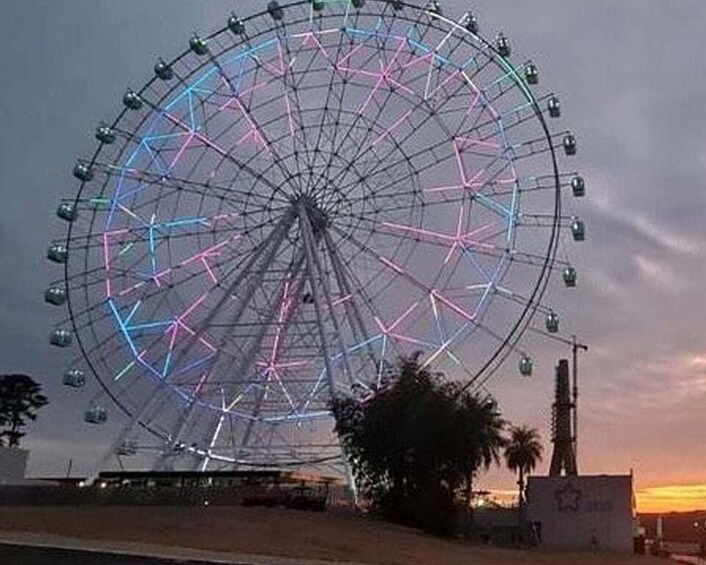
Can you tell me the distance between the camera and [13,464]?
65938mm

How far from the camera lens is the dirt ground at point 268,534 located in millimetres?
32250

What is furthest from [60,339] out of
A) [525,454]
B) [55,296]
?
[525,454]

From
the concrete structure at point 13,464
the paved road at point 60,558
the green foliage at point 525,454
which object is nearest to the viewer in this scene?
the paved road at point 60,558

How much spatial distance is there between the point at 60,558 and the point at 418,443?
29.6m

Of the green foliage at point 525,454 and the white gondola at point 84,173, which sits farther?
the green foliage at point 525,454

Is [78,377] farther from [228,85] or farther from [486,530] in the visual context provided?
[486,530]

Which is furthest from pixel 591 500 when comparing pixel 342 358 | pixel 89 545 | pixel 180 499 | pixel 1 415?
pixel 1 415

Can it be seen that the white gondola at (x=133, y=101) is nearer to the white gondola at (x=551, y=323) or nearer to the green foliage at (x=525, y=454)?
the white gondola at (x=551, y=323)

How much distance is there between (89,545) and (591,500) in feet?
113

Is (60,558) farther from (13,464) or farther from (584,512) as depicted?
(13,464)

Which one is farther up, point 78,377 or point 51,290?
point 51,290

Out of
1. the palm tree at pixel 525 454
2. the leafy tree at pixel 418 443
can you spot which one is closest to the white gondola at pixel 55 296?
the leafy tree at pixel 418 443

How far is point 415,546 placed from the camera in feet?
126

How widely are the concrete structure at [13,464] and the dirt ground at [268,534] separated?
22.5m
